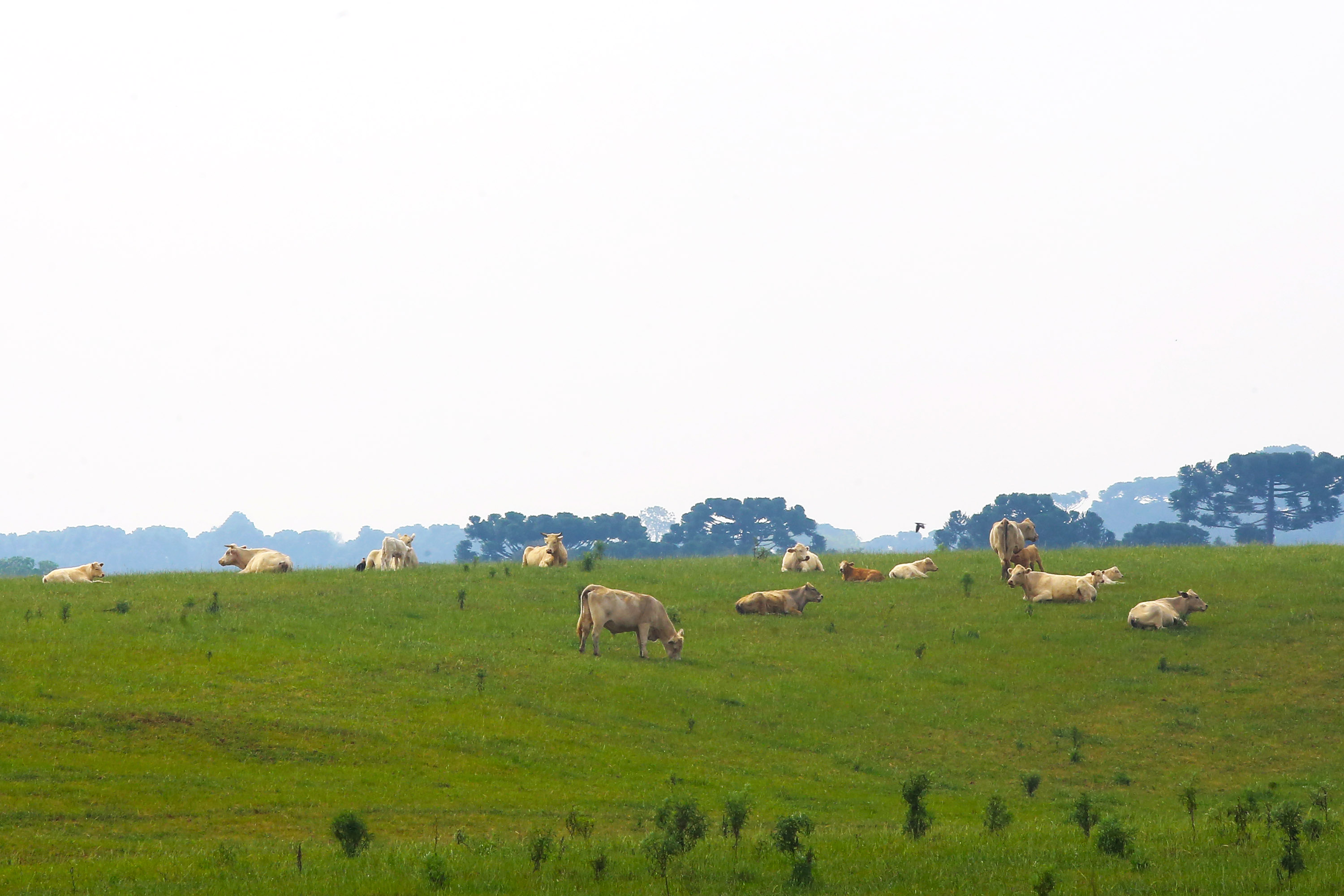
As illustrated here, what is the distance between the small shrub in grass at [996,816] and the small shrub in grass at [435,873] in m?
7.58

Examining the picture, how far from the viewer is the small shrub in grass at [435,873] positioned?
43.8ft

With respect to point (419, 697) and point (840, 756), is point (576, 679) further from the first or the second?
point (840, 756)

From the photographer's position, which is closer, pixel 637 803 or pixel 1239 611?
pixel 637 803

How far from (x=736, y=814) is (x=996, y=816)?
3.80 m

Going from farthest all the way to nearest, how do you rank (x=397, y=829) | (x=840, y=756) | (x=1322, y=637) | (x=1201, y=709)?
(x=1322, y=637) → (x=1201, y=709) → (x=840, y=756) → (x=397, y=829)

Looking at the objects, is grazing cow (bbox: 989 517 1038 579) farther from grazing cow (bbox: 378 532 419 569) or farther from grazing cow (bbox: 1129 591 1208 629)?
grazing cow (bbox: 378 532 419 569)

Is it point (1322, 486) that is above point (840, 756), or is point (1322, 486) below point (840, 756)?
above

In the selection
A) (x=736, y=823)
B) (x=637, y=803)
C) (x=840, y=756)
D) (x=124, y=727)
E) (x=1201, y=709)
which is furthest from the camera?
(x=1201, y=709)

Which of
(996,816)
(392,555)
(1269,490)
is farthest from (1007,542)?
(1269,490)

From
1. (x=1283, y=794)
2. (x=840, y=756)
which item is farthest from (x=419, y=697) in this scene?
(x=1283, y=794)

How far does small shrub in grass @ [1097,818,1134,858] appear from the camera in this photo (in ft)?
48.1

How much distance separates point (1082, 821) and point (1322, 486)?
119m

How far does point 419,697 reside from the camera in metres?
24.9

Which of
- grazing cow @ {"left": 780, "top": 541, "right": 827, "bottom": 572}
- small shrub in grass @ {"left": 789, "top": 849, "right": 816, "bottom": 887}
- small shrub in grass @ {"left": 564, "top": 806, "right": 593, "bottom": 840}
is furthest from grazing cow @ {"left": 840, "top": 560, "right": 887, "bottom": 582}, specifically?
small shrub in grass @ {"left": 789, "top": 849, "right": 816, "bottom": 887}
